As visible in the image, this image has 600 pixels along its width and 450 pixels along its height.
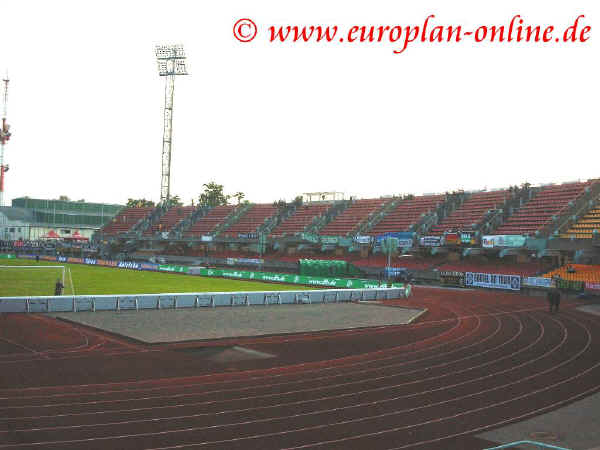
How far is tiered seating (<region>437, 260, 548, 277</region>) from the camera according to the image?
45.8 meters

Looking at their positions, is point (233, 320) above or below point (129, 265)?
above

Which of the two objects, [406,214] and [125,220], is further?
[125,220]

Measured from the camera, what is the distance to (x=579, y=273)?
41.2 m

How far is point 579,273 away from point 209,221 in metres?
57.3

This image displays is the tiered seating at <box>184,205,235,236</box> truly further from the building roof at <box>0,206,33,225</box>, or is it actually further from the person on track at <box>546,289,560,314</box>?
the person on track at <box>546,289,560,314</box>

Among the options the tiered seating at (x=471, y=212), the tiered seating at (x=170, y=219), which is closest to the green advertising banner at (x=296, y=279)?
the tiered seating at (x=471, y=212)

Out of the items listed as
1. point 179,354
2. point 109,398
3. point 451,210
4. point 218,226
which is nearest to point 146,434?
point 109,398

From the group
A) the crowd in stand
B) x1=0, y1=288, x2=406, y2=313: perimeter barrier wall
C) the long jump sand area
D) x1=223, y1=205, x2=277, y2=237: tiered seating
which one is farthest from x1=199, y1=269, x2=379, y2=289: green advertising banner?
the crowd in stand

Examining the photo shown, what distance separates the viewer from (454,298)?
38.5 m

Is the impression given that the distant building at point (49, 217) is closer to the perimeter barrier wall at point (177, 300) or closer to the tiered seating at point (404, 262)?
the tiered seating at point (404, 262)

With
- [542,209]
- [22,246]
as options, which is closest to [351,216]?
[542,209]

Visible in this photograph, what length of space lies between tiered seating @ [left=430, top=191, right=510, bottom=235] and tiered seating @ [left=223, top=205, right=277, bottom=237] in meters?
28.1

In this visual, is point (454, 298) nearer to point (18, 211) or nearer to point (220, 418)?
point (220, 418)

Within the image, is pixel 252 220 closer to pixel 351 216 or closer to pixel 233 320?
pixel 351 216
